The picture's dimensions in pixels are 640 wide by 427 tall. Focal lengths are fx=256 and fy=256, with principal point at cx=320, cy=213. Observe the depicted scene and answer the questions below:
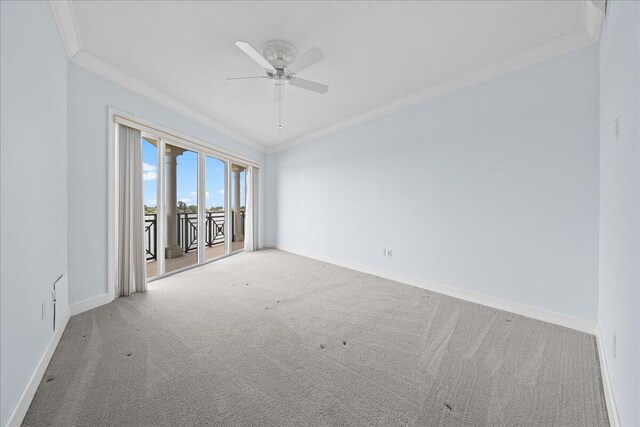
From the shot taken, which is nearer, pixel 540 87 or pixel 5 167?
pixel 5 167

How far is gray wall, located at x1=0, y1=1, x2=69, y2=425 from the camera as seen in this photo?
4.31 ft

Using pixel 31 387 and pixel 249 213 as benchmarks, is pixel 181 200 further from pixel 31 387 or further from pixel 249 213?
pixel 31 387

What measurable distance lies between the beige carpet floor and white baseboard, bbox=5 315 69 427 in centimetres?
4

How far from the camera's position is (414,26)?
7.38 ft

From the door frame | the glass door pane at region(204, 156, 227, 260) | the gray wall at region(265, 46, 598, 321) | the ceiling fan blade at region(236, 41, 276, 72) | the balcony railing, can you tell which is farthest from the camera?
the glass door pane at region(204, 156, 227, 260)

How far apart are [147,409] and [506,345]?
2575mm

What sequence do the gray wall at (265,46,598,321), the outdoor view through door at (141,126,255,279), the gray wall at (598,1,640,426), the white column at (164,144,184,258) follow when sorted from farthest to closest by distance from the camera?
the white column at (164,144,184,258), the outdoor view through door at (141,126,255,279), the gray wall at (265,46,598,321), the gray wall at (598,1,640,426)

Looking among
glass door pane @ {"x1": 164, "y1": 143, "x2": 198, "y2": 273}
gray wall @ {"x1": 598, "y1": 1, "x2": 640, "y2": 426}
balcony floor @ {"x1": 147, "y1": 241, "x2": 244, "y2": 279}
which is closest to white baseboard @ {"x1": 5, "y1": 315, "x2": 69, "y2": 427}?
balcony floor @ {"x1": 147, "y1": 241, "x2": 244, "y2": 279}

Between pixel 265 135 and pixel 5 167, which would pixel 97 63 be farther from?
pixel 265 135

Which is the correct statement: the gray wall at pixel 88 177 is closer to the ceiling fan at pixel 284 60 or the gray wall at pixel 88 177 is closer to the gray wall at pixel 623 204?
the ceiling fan at pixel 284 60

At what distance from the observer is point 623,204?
1.34 m

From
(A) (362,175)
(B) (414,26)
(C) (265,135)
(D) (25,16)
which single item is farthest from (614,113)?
(C) (265,135)

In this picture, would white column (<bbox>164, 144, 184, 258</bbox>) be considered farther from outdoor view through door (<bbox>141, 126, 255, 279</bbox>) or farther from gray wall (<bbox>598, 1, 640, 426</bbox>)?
gray wall (<bbox>598, 1, 640, 426</bbox>)

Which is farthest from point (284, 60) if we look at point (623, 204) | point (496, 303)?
point (496, 303)
